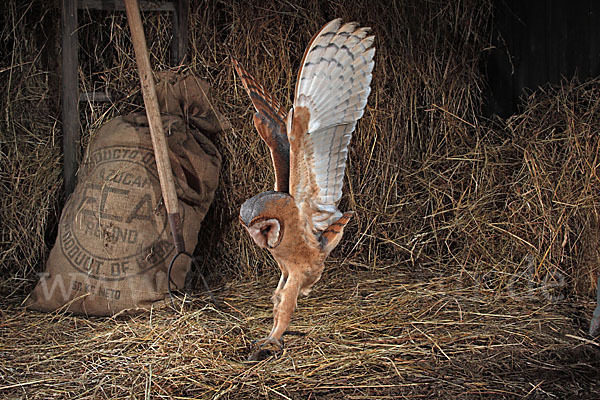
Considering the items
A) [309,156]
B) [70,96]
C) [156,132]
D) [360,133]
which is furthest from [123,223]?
[360,133]

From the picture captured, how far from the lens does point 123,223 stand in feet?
8.19

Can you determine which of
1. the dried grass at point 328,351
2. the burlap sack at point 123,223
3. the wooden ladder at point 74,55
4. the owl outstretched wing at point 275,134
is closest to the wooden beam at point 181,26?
the wooden ladder at point 74,55

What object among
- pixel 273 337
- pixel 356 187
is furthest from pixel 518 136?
pixel 273 337

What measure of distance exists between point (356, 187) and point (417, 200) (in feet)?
0.98

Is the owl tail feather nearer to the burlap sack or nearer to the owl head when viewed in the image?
the owl head

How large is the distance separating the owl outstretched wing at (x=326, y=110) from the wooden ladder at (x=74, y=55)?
1290 mm

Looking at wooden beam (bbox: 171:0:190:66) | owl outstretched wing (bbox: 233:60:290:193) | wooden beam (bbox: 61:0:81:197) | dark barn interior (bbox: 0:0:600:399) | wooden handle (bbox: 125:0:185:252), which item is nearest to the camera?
owl outstretched wing (bbox: 233:60:290:193)

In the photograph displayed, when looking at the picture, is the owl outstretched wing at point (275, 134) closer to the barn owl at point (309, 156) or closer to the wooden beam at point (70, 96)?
the barn owl at point (309, 156)

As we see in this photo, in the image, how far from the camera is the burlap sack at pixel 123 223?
2.46 meters

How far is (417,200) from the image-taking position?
9.50ft

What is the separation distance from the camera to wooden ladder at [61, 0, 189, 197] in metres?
2.69

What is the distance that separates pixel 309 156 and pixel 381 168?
46.8 inches

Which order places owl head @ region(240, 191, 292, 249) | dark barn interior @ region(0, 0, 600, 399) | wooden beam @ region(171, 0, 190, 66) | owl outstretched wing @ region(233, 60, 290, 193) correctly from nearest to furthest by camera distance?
owl head @ region(240, 191, 292, 249)
owl outstretched wing @ region(233, 60, 290, 193)
dark barn interior @ region(0, 0, 600, 399)
wooden beam @ region(171, 0, 190, 66)

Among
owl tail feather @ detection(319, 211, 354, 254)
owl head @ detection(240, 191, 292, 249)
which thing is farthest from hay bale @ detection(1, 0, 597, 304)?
owl head @ detection(240, 191, 292, 249)
